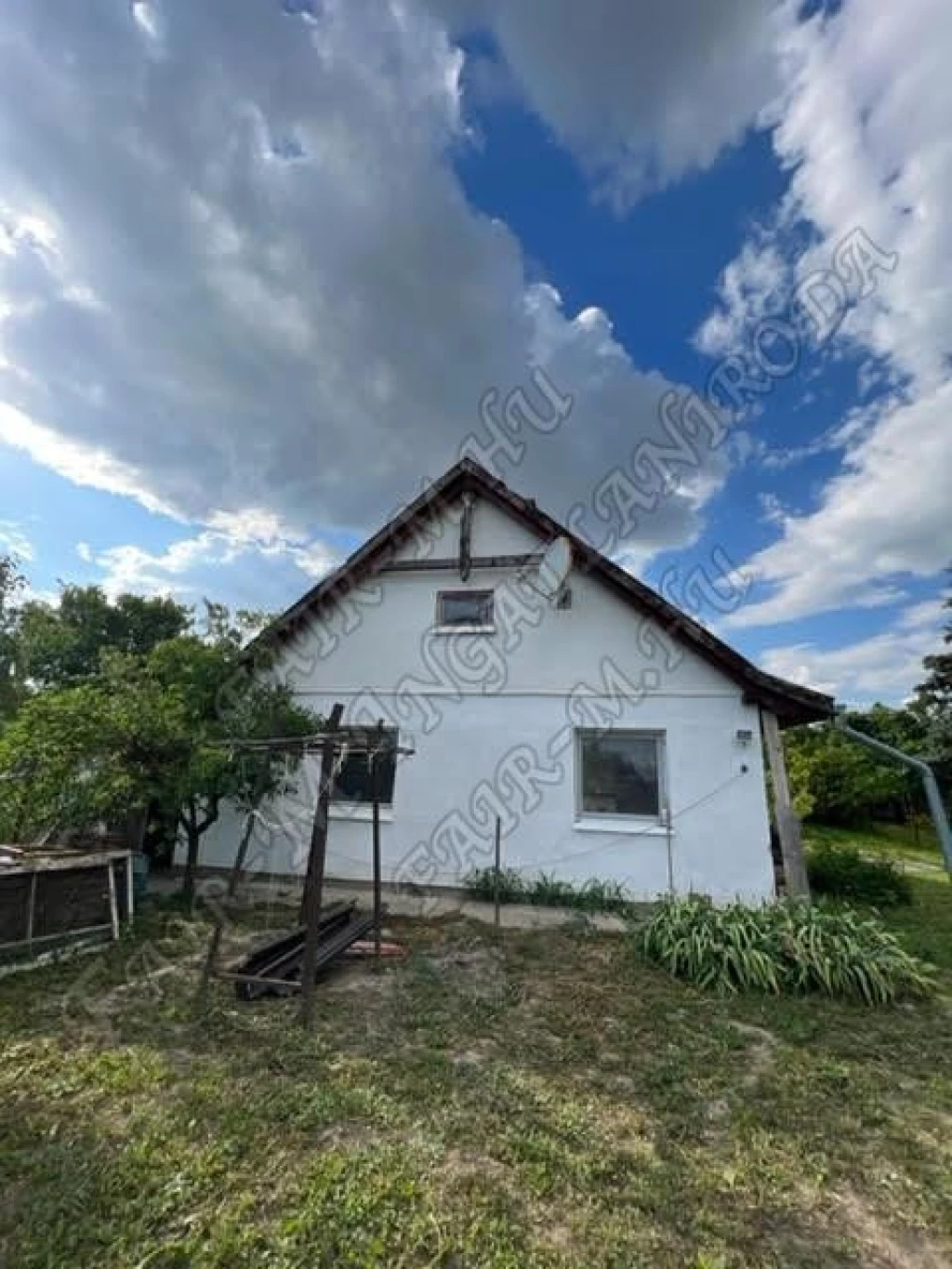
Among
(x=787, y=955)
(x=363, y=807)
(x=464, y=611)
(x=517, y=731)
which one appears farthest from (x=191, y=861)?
(x=787, y=955)

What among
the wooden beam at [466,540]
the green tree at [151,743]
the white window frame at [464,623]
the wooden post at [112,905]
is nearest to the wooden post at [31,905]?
the wooden post at [112,905]

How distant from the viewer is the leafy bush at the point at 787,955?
462cm

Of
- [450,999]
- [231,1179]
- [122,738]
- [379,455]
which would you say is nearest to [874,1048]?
[450,999]

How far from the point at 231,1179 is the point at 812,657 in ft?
43.1

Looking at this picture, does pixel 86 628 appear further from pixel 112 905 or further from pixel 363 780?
pixel 112 905

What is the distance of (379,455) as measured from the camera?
32.0 feet

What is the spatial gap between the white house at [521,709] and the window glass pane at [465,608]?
0.03 meters

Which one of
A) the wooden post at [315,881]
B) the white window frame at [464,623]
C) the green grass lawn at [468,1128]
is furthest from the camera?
the white window frame at [464,623]

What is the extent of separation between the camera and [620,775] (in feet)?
24.9

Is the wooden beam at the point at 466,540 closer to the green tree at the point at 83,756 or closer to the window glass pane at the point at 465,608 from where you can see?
the window glass pane at the point at 465,608

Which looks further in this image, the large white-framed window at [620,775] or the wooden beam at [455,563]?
the wooden beam at [455,563]

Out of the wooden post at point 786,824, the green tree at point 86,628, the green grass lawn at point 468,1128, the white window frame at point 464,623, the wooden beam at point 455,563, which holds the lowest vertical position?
the green grass lawn at point 468,1128

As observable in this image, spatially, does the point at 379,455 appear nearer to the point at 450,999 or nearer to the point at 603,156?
the point at 603,156

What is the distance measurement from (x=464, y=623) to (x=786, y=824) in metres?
5.10
